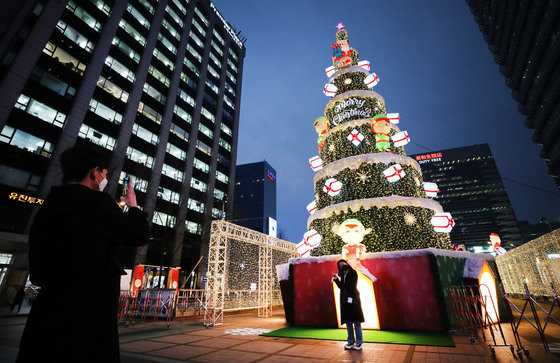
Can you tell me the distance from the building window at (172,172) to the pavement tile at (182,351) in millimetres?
26983

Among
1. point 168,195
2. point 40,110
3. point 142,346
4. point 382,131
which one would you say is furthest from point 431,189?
point 40,110

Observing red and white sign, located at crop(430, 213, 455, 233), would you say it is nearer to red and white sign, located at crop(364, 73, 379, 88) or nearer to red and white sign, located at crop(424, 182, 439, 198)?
red and white sign, located at crop(424, 182, 439, 198)

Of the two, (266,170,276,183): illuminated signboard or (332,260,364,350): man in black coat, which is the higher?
(266,170,276,183): illuminated signboard

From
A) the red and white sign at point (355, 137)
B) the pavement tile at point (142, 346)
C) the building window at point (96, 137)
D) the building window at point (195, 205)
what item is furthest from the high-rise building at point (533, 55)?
the building window at point (96, 137)

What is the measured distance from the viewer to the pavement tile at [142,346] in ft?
19.7

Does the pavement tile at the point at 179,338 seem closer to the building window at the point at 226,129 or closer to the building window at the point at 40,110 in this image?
the building window at the point at 40,110

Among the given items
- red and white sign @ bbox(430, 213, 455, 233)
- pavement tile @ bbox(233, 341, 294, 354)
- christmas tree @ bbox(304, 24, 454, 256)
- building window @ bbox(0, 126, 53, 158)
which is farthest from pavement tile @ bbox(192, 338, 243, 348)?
building window @ bbox(0, 126, 53, 158)

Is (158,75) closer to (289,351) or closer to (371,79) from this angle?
(371,79)

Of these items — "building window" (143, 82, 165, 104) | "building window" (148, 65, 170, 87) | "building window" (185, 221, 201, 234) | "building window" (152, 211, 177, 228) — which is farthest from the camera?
"building window" (185, 221, 201, 234)

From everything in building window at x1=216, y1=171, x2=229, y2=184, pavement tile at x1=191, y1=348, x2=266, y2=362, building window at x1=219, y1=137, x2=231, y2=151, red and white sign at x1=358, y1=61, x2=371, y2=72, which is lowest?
pavement tile at x1=191, y1=348, x2=266, y2=362

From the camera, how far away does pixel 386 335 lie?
6930 millimetres

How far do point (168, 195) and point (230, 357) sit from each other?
91.2 ft

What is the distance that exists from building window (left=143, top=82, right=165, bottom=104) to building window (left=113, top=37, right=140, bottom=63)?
3.08 m

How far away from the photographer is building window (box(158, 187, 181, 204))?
2889 cm
